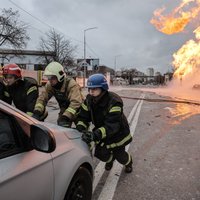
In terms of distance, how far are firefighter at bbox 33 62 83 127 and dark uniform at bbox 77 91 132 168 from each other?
17cm

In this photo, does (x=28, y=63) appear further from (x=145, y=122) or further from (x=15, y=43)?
(x=145, y=122)

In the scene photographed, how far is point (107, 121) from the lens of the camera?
470cm

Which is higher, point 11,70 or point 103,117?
point 11,70

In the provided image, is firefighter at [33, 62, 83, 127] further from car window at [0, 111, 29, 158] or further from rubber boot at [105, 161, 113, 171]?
car window at [0, 111, 29, 158]

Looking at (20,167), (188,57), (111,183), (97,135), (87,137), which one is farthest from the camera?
(188,57)

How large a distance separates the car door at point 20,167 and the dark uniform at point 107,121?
69.3 inches

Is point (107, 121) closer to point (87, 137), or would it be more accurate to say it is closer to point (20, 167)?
point (87, 137)

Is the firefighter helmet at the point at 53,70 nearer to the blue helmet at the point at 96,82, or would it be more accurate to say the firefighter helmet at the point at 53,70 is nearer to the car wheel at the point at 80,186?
the blue helmet at the point at 96,82

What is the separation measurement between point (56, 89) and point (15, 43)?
37.7 m

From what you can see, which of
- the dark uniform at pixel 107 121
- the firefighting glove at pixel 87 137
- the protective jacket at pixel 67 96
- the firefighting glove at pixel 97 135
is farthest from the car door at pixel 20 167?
the protective jacket at pixel 67 96

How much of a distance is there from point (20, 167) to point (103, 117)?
7.93ft

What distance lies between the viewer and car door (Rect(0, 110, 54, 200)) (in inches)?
94.7

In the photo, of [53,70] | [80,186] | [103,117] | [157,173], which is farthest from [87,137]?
[157,173]

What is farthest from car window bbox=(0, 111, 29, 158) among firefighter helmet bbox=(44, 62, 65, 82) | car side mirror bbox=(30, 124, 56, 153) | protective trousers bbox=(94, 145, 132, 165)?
protective trousers bbox=(94, 145, 132, 165)
